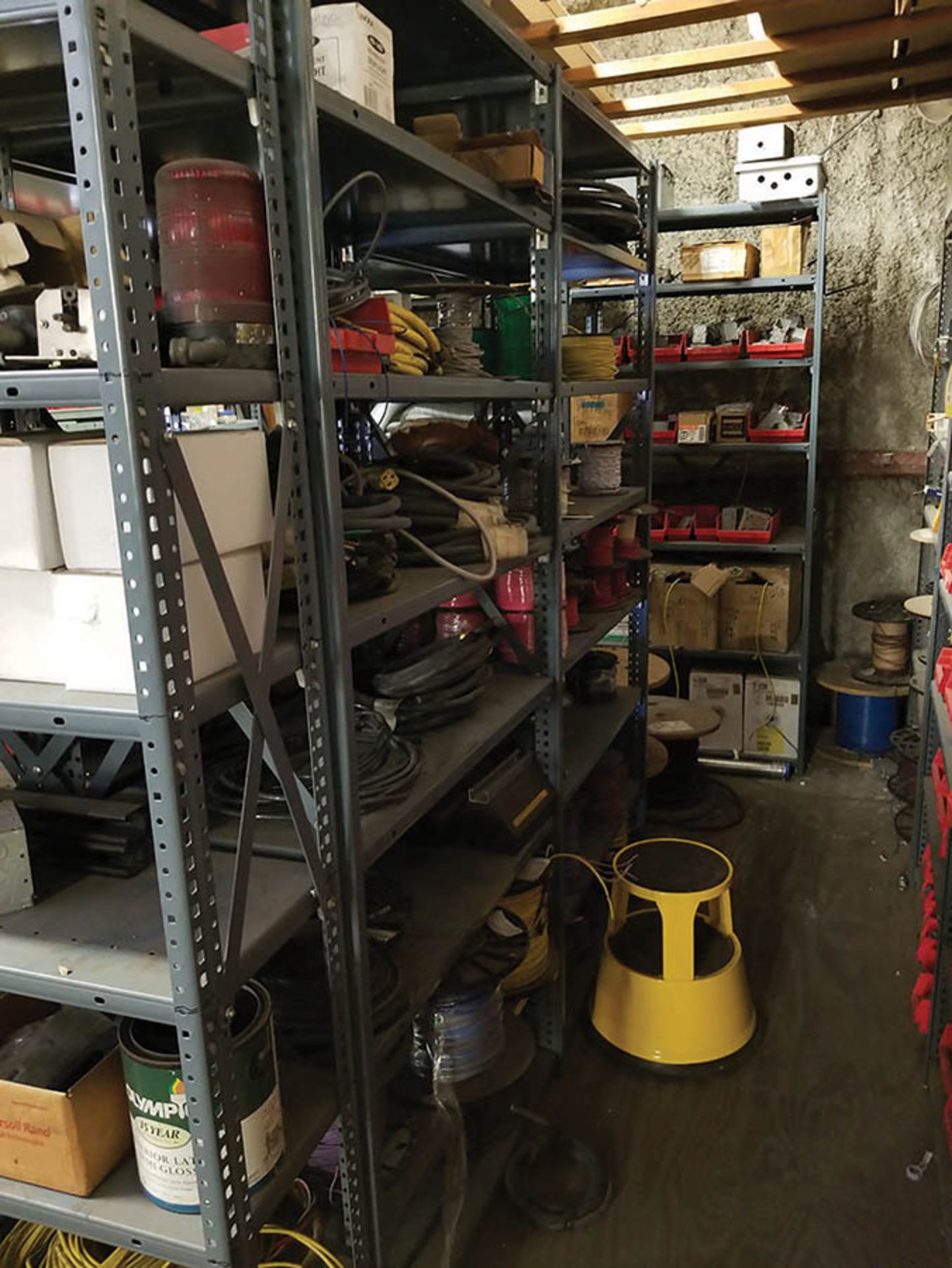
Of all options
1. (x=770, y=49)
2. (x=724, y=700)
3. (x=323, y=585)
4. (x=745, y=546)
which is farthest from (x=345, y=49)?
(x=724, y=700)

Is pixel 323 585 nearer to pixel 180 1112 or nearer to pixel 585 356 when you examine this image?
pixel 180 1112

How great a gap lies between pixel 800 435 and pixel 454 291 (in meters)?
2.36

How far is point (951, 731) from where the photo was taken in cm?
234

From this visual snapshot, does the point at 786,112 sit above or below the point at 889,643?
above

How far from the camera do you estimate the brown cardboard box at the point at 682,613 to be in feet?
14.6

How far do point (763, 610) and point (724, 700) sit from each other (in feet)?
1.49

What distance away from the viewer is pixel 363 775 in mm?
1684

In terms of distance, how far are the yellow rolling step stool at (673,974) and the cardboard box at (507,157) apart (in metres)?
1.74

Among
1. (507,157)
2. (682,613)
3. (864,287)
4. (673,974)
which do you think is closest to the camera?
(507,157)

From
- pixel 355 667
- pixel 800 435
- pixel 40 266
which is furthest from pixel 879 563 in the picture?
pixel 40 266

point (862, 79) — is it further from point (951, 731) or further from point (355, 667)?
point (355, 667)

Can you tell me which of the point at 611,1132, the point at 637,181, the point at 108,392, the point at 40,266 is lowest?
the point at 611,1132

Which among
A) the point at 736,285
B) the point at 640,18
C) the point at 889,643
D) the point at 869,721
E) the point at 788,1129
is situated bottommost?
the point at 788,1129

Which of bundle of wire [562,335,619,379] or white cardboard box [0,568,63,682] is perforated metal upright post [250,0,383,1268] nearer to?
white cardboard box [0,568,63,682]
